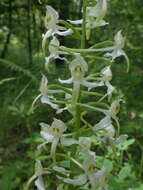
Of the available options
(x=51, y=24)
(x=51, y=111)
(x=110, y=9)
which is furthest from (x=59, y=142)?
(x=110, y=9)

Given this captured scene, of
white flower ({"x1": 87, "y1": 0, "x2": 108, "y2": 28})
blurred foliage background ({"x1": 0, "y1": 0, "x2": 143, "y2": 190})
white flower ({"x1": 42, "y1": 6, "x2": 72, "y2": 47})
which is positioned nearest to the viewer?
white flower ({"x1": 87, "y1": 0, "x2": 108, "y2": 28})

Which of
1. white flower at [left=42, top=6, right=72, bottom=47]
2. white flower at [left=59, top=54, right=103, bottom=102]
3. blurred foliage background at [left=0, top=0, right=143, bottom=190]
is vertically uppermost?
white flower at [left=42, top=6, right=72, bottom=47]

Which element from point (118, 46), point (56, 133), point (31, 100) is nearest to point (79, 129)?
point (56, 133)

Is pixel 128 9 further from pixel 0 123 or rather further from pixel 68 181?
pixel 68 181

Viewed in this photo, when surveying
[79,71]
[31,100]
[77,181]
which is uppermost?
[79,71]

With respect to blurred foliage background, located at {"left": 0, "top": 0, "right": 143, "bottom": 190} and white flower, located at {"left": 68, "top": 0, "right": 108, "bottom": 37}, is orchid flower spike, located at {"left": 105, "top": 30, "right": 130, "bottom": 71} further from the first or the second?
blurred foliage background, located at {"left": 0, "top": 0, "right": 143, "bottom": 190}

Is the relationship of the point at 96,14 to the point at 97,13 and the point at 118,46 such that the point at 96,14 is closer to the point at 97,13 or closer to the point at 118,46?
the point at 97,13

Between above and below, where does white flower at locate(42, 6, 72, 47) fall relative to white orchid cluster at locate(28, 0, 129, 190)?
above

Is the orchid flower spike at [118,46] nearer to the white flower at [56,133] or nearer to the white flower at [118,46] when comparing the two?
the white flower at [118,46]

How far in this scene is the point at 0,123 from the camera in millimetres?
2680

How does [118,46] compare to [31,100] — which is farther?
[31,100]

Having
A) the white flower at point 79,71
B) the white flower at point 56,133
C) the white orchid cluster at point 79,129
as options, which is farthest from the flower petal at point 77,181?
the white flower at point 79,71

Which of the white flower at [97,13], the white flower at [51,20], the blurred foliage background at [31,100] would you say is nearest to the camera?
the white flower at [97,13]

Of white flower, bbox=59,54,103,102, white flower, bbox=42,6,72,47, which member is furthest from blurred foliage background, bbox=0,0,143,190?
white flower, bbox=59,54,103,102
